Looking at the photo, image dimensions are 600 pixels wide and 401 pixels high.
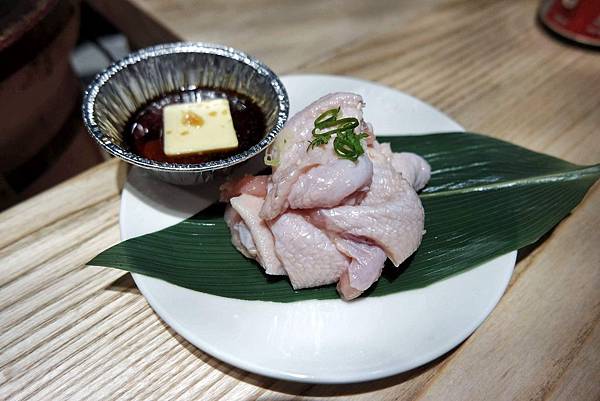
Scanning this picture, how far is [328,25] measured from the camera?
332cm

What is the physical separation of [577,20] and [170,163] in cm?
277

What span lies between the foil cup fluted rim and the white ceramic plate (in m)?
0.25

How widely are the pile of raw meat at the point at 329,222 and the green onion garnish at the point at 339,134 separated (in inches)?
0.9

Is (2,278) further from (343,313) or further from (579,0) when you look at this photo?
(579,0)

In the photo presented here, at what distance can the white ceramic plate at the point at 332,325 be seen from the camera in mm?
1506

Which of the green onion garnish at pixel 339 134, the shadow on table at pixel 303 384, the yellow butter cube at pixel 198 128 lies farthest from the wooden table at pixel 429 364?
the green onion garnish at pixel 339 134

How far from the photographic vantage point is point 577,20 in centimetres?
309

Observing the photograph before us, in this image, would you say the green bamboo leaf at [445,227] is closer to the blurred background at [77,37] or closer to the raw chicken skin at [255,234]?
the raw chicken skin at [255,234]

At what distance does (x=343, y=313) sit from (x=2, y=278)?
1.30 meters

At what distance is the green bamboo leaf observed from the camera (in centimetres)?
175

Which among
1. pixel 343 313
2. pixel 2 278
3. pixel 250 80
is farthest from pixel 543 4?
pixel 2 278

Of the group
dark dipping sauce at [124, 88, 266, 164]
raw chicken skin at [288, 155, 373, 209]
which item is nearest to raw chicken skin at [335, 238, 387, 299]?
raw chicken skin at [288, 155, 373, 209]

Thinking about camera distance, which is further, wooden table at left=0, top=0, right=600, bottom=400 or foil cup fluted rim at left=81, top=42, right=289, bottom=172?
foil cup fluted rim at left=81, top=42, right=289, bottom=172

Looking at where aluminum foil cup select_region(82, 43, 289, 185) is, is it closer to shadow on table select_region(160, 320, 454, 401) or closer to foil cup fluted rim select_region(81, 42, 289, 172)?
foil cup fluted rim select_region(81, 42, 289, 172)
